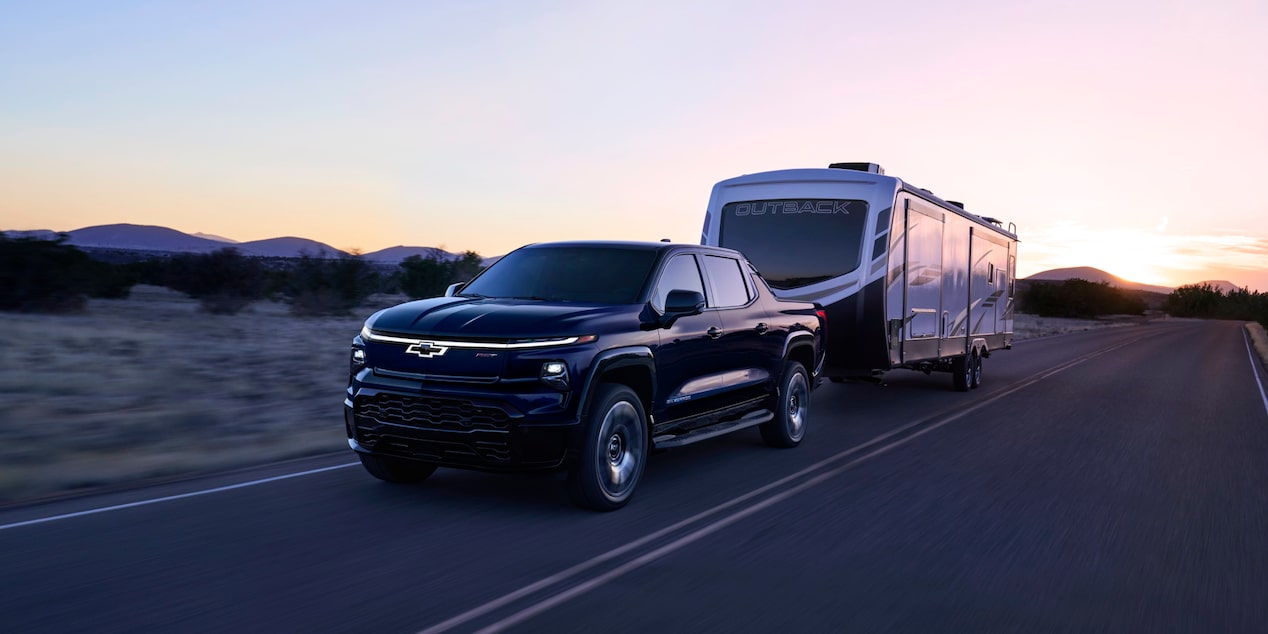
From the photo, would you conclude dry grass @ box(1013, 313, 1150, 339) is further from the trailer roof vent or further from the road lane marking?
the road lane marking

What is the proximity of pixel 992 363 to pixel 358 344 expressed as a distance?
2192 centimetres

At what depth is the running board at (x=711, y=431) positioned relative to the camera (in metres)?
7.83

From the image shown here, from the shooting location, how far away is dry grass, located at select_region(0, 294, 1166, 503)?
861 centimetres

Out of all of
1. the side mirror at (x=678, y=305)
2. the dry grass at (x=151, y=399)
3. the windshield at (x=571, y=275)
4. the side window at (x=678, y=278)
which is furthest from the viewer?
the dry grass at (x=151, y=399)

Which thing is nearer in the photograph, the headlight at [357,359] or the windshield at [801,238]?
the headlight at [357,359]

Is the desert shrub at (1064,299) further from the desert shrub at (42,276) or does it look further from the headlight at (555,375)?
the headlight at (555,375)

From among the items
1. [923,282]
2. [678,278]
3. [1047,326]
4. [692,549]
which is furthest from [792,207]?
[1047,326]

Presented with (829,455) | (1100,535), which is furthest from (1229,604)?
(829,455)

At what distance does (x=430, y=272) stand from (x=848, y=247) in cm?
2246

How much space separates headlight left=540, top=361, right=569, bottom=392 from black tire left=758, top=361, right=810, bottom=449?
12.0 ft

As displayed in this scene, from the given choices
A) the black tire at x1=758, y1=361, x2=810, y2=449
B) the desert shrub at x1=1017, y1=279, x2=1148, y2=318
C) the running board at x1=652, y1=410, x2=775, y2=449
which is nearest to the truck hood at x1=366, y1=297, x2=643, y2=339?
the running board at x1=652, y1=410, x2=775, y2=449

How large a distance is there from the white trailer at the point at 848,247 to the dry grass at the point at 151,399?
5.87 m

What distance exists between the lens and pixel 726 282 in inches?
363

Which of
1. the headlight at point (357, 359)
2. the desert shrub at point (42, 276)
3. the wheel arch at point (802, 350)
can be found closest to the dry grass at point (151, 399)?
the desert shrub at point (42, 276)
